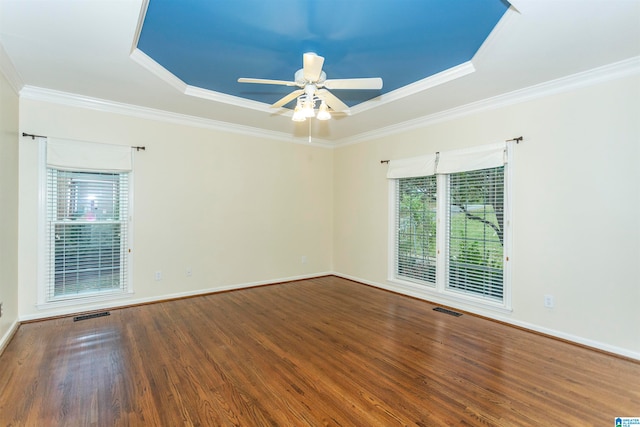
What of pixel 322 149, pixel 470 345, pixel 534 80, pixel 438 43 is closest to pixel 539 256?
pixel 470 345

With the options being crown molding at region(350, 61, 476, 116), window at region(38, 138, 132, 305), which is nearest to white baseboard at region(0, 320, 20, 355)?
window at region(38, 138, 132, 305)

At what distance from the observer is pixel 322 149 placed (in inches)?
242

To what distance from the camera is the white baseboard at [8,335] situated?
2.88 metres

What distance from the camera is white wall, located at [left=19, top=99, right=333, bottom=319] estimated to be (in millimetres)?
3686

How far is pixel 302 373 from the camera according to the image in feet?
8.27

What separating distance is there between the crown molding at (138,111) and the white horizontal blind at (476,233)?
3080 millimetres

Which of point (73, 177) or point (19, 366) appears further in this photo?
point (73, 177)

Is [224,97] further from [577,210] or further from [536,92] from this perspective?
[577,210]

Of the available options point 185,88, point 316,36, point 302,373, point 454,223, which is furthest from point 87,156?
point 454,223

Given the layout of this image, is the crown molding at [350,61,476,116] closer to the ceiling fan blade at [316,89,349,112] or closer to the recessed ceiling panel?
the recessed ceiling panel

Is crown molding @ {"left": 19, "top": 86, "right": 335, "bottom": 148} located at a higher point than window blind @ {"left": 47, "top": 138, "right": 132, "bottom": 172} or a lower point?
higher

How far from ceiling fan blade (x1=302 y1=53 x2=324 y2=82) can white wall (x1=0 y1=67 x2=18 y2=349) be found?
2912 millimetres

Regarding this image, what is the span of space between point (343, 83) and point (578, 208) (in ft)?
8.83

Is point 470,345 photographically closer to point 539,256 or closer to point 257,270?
point 539,256
